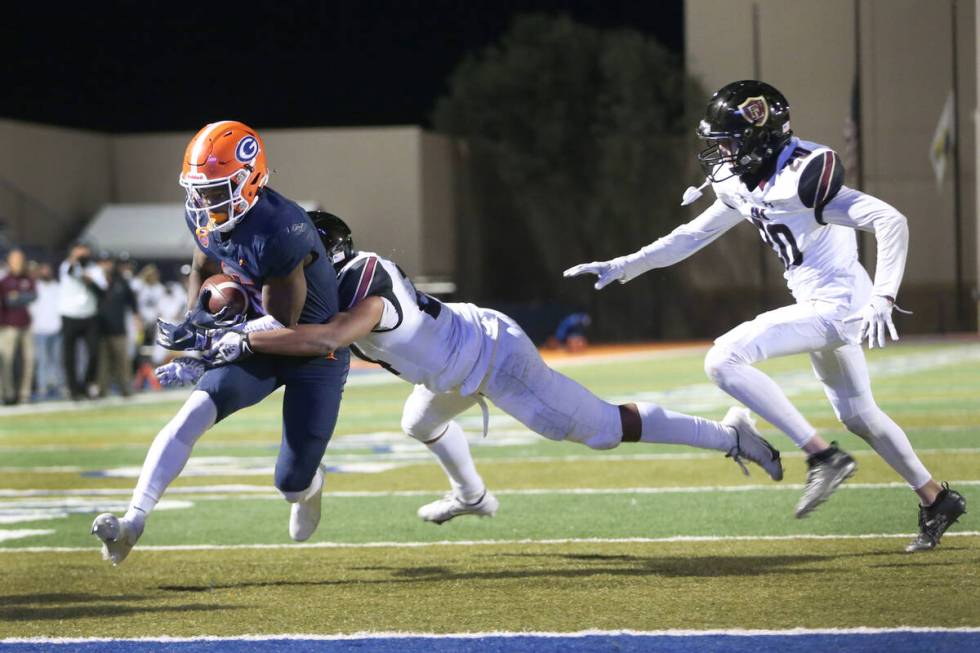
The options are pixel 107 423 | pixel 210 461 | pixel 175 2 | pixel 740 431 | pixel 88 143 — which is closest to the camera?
pixel 740 431

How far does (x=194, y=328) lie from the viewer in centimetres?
469

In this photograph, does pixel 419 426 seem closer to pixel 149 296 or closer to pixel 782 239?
pixel 782 239

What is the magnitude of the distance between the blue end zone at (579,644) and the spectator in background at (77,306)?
10385 millimetres

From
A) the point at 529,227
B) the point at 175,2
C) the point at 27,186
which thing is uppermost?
the point at 175,2

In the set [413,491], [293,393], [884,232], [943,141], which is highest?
[884,232]

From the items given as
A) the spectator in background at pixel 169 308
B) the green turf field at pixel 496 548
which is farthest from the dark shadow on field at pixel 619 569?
the spectator in background at pixel 169 308

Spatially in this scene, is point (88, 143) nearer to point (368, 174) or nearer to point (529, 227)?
point (368, 174)

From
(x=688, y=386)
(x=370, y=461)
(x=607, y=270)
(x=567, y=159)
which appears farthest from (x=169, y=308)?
(x=567, y=159)

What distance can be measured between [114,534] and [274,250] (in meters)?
0.92

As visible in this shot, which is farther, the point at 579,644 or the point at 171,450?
the point at 171,450

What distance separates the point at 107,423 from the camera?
12.1 m

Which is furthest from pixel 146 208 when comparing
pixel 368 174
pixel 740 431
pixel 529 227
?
pixel 740 431

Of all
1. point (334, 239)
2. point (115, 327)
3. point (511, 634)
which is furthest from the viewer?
point (115, 327)

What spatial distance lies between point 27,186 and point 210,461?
706 inches
